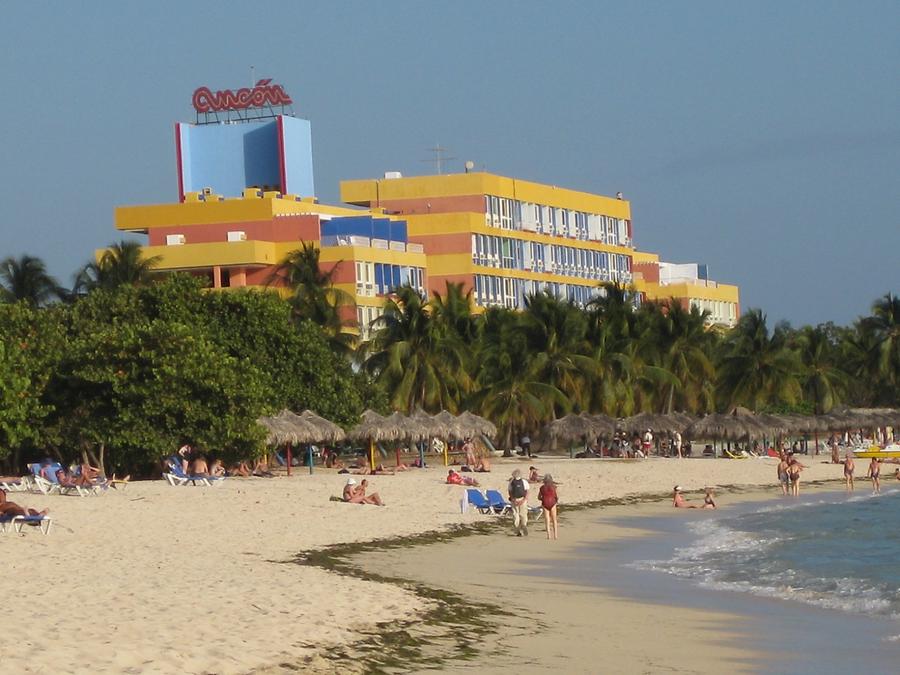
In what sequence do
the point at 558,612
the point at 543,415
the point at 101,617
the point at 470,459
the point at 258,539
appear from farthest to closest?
the point at 543,415 → the point at 470,459 → the point at 258,539 → the point at 558,612 → the point at 101,617

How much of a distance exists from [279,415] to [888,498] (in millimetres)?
17593

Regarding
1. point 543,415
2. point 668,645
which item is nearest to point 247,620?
point 668,645

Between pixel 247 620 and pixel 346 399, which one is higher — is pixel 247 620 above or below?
below

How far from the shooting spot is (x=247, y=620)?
14.0 m

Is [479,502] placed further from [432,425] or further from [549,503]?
[432,425]

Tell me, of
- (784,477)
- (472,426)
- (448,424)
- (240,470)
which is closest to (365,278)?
(472,426)

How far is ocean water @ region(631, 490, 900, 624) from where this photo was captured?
20.6m

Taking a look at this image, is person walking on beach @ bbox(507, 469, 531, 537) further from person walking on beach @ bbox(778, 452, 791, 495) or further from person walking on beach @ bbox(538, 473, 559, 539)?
person walking on beach @ bbox(778, 452, 791, 495)

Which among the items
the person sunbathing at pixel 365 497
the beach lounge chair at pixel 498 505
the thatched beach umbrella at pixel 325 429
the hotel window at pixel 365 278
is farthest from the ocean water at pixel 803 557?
the hotel window at pixel 365 278

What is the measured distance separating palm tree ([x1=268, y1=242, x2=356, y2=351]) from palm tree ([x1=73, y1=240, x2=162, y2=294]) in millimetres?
5515

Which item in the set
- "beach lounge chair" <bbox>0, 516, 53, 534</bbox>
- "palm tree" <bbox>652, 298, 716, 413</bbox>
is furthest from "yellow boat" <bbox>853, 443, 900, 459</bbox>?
"beach lounge chair" <bbox>0, 516, 53, 534</bbox>

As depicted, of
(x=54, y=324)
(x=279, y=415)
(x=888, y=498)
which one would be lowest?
(x=888, y=498)

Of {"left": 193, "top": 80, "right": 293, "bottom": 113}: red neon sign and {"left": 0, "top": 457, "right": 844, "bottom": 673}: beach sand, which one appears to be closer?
{"left": 0, "top": 457, "right": 844, "bottom": 673}: beach sand

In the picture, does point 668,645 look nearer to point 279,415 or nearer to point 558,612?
point 558,612
